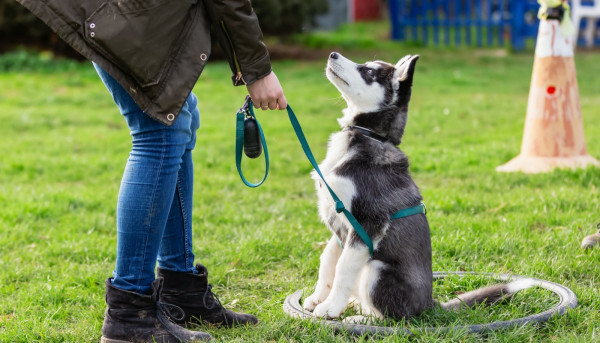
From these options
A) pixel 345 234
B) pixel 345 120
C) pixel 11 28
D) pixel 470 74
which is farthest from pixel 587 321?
pixel 11 28

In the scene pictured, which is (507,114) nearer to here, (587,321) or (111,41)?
(587,321)

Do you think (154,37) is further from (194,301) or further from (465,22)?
(465,22)

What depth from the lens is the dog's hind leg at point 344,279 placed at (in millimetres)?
3127

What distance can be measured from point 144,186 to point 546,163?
4229mm

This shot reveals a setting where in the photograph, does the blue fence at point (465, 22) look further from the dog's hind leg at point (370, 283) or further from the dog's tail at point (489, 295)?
the dog's hind leg at point (370, 283)

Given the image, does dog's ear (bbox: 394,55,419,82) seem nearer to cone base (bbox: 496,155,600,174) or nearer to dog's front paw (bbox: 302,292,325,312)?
dog's front paw (bbox: 302,292,325,312)

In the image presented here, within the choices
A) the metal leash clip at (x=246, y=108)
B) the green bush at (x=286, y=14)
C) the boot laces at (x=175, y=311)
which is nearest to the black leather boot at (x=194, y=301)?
A: the boot laces at (x=175, y=311)

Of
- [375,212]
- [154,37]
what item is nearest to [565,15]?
[375,212]

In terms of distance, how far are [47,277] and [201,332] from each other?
4.51 feet

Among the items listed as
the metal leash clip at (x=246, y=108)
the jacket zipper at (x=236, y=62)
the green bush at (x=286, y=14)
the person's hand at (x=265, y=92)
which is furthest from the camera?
the green bush at (x=286, y=14)

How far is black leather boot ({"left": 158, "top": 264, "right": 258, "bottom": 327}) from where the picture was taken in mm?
3295

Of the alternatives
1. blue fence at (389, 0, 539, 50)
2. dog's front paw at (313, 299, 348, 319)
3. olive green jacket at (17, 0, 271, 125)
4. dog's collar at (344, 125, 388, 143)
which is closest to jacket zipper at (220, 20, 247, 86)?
olive green jacket at (17, 0, 271, 125)

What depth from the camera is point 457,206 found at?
16.9ft

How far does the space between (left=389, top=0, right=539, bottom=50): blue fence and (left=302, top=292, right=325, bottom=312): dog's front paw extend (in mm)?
14923
